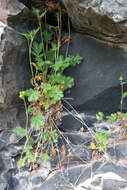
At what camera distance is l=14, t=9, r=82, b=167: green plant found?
6.57 ft

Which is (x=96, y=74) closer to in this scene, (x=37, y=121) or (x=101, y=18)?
(x=101, y=18)

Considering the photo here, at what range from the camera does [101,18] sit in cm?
190

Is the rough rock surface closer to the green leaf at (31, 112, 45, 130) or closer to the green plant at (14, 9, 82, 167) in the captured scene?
the green plant at (14, 9, 82, 167)

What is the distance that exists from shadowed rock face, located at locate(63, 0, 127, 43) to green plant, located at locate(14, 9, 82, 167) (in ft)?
0.88

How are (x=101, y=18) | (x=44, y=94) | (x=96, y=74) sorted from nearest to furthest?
(x=101, y=18) < (x=44, y=94) < (x=96, y=74)

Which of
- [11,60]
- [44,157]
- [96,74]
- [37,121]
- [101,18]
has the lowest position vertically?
[44,157]

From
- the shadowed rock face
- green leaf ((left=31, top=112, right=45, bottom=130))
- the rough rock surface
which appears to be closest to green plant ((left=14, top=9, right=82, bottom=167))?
green leaf ((left=31, top=112, right=45, bottom=130))

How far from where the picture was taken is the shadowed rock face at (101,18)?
5.78ft

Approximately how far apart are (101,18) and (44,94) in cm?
91

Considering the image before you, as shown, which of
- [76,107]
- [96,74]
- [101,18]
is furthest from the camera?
[76,107]

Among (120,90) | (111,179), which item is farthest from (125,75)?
(111,179)

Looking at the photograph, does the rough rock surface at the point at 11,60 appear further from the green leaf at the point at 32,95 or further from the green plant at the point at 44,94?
the green leaf at the point at 32,95

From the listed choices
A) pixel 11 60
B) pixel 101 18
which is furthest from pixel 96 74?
pixel 11 60

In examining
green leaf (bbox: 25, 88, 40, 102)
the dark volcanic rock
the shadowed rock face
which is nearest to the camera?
the shadowed rock face
